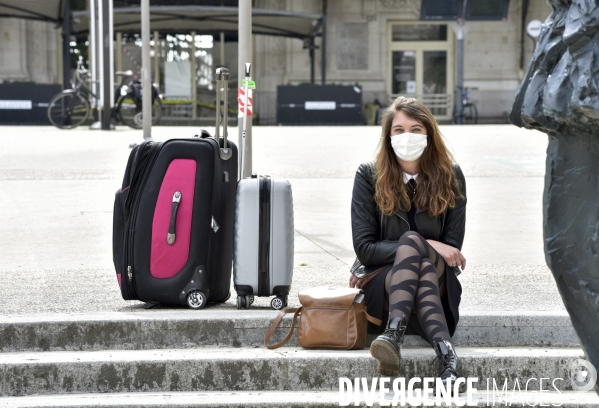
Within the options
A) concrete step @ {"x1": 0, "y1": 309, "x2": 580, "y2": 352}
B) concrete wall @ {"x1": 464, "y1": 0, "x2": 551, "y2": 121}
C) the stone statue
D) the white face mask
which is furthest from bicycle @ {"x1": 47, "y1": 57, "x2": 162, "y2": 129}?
the stone statue

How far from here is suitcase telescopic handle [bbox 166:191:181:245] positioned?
4.46 meters

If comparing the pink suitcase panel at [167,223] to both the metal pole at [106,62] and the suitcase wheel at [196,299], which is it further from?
the metal pole at [106,62]

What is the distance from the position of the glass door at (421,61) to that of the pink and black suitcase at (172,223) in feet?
77.3

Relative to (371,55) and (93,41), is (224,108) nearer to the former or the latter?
(93,41)

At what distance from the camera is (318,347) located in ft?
13.6

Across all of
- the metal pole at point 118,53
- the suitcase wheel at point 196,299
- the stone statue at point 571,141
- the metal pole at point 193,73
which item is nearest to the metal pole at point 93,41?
the metal pole at point 118,53

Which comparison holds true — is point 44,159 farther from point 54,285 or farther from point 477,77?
point 477,77

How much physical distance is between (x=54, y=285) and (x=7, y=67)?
71.5 ft

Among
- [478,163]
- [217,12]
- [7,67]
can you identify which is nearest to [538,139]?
[478,163]

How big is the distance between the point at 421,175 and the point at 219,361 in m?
1.19

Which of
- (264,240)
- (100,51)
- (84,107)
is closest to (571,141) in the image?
(264,240)

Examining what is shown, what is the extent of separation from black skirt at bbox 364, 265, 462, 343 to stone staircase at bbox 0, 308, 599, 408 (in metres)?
0.10

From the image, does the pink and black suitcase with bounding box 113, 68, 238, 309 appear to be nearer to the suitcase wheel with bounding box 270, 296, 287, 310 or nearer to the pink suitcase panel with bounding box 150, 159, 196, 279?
the pink suitcase panel with bounding box 150, 159, 196, 279

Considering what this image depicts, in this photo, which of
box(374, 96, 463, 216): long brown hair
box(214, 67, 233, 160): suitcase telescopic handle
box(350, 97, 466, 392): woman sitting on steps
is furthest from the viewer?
box(214, 67, 233, 160): suitcase telescopic handle
